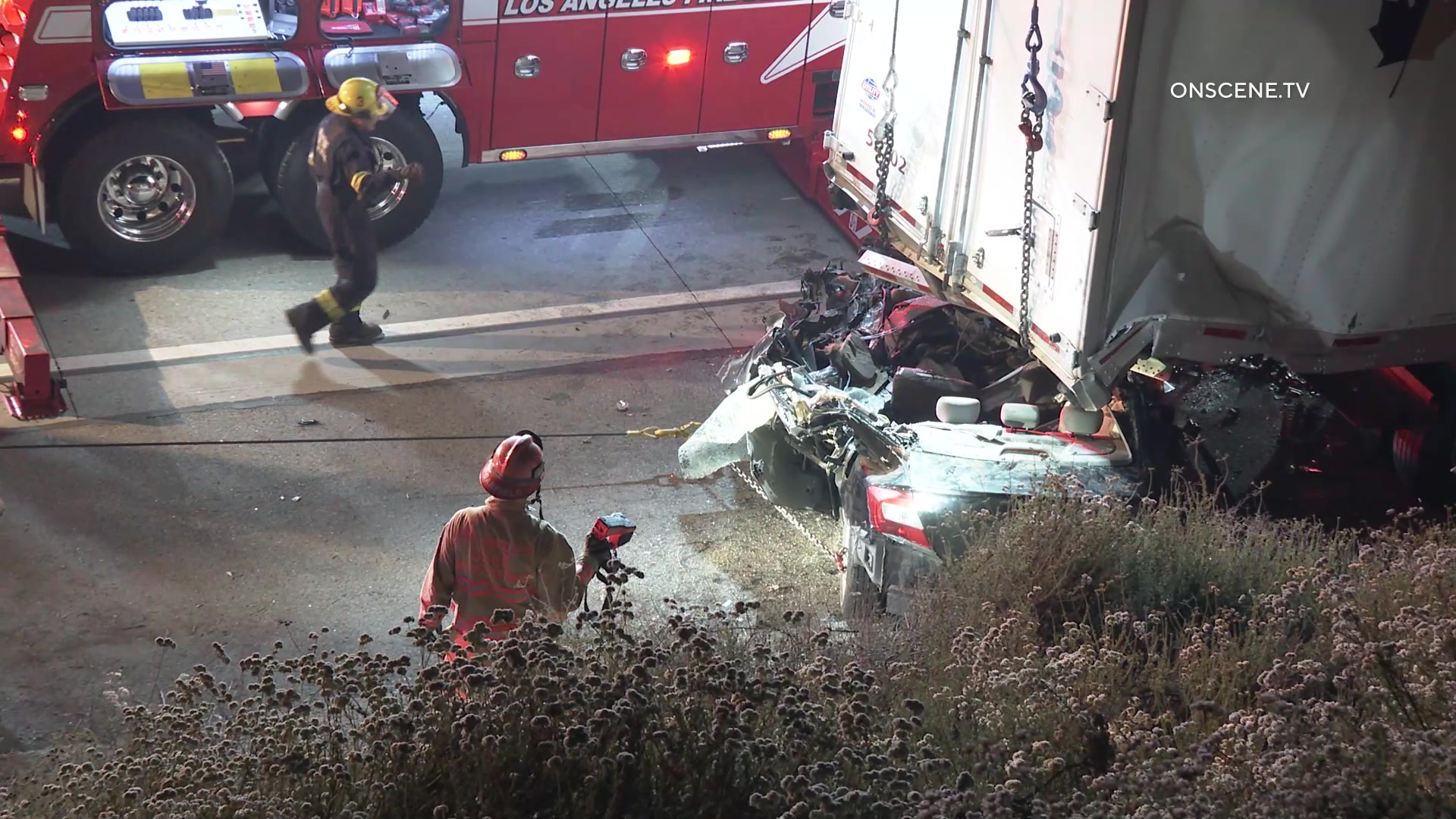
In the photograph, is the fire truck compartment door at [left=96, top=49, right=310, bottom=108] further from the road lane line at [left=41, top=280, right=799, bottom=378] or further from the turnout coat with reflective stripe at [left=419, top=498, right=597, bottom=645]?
the turnout coat with reflective stripe at [left=419, top=498, right=597, bottom=645]

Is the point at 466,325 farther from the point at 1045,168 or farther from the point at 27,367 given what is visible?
the point at 1045,168

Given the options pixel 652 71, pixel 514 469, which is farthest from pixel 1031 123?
pixel 652 71

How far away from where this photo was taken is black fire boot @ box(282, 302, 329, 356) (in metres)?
8.60

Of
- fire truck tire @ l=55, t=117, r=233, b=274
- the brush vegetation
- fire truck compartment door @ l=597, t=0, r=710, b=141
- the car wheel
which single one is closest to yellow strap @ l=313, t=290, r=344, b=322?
fire truck tire @ l=55, t=117, r=233, b=274

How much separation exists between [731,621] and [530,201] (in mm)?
7385

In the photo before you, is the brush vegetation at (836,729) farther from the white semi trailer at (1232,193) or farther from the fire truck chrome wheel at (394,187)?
the fire truck chrome wheel at (394,187)

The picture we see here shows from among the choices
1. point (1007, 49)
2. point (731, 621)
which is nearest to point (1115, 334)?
point (1007, 49)

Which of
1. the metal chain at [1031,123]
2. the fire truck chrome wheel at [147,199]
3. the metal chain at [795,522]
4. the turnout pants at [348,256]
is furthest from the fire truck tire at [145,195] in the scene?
the metal chain at [1031,123]

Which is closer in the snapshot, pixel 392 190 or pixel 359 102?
pixel 359 102

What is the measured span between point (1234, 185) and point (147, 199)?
7.05 metres

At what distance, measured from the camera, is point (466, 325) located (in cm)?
924

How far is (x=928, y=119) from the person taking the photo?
7.04m

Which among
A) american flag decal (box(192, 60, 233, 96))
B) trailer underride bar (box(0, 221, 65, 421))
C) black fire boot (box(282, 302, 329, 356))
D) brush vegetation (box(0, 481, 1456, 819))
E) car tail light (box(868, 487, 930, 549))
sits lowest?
black fire boot (box(282, 302, 329, 356))

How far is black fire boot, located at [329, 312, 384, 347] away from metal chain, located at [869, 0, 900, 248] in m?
3.35
